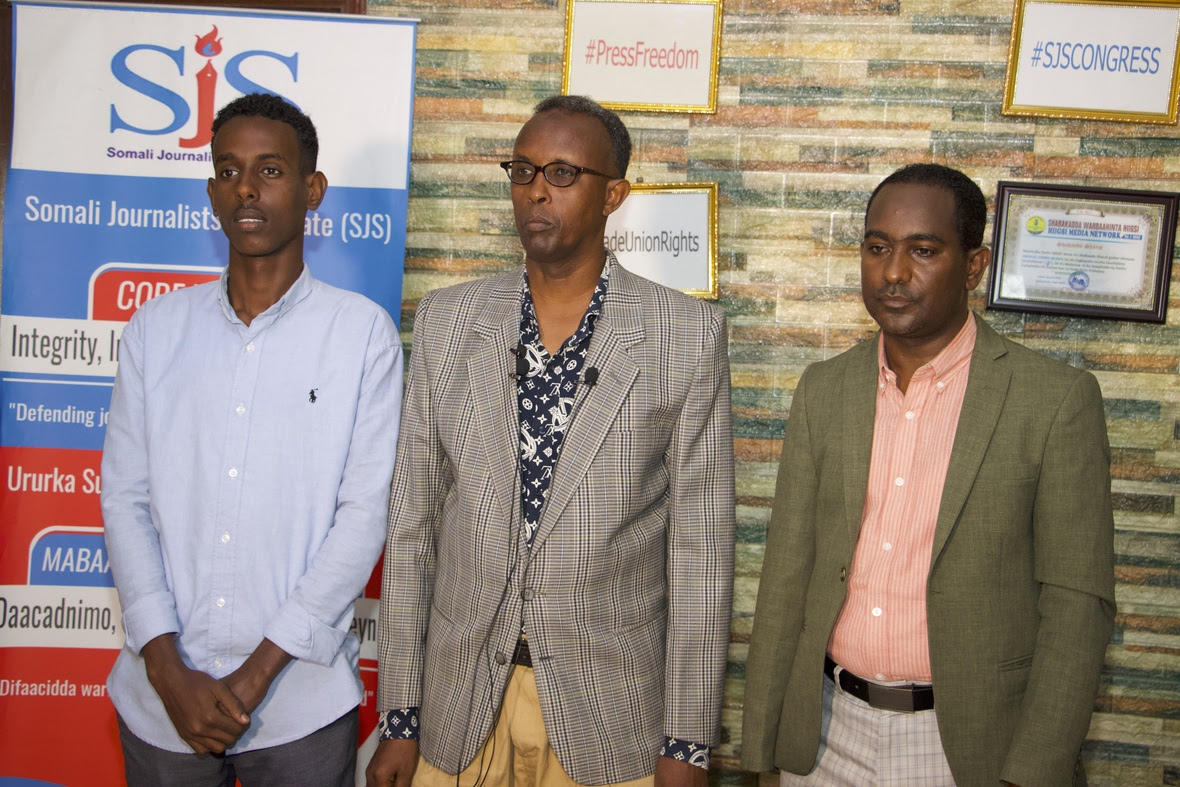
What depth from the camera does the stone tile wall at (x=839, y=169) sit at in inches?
120

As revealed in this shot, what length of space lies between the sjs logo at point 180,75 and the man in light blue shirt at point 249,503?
0.90 m

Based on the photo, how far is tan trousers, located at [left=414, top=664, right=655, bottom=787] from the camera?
1.97 m

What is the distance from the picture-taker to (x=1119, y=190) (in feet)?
9.89

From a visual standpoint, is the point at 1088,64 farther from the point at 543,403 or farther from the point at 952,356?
the point at 543,403

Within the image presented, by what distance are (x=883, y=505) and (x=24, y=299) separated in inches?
103

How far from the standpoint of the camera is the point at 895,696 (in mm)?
1924

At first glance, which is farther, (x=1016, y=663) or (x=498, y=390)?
(x=498, y=390)

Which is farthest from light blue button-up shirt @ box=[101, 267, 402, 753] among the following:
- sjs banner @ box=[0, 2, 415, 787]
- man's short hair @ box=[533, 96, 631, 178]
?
sjs banner @ box=[0, 2, 415, 787]

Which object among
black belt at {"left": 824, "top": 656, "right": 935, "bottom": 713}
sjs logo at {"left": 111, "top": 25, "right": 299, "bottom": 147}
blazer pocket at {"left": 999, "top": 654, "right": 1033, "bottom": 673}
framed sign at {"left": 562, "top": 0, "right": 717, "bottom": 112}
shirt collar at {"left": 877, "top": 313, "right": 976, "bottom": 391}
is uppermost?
framed sign at {"left": 562, "top": 0, "right": 717, "bottom": 112}

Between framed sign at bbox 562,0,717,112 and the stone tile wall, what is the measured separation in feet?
0.18

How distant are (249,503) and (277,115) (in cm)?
90

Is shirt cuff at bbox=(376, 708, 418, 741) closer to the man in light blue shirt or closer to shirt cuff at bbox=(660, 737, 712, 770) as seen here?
the man in light blue shirt

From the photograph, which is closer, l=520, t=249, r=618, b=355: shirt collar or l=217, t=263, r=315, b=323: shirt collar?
l=520, t=249, r=618, b=355: shirt collar

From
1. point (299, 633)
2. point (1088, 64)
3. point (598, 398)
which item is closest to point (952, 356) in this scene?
point (598, 398)
